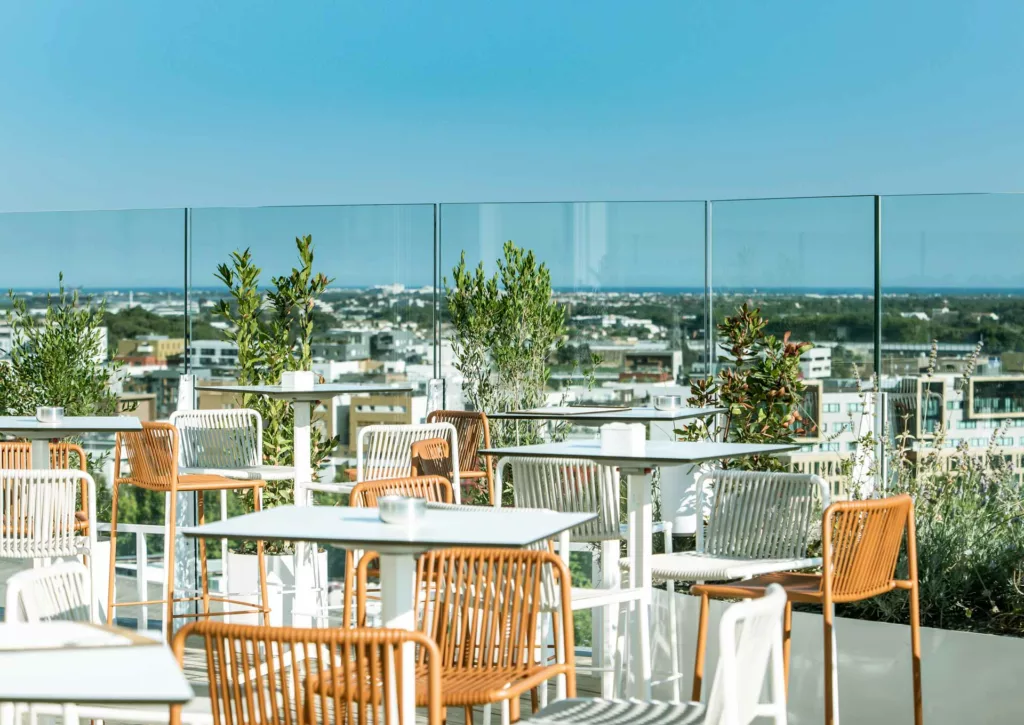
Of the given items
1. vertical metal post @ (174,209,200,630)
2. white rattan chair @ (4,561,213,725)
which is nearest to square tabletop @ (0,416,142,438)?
vertical metal post @ (174,209,200,630)

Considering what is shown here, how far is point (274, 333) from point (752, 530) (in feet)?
13.7

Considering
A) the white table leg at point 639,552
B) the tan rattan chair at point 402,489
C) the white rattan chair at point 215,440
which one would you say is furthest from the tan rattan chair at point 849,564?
the white rattan chair at point 215,440

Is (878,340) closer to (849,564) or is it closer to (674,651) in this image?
(674,651)

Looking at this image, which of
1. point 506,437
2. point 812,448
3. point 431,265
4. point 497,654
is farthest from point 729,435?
point 497,654

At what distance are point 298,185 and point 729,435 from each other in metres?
14.9

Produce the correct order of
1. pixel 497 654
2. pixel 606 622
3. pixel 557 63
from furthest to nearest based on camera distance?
pixel 557 63, pixel 606 622, pixel 497 654

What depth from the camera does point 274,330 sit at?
8.64m

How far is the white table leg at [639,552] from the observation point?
4914mm

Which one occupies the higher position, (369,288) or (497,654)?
(369,288)

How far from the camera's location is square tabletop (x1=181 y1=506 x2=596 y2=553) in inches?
132

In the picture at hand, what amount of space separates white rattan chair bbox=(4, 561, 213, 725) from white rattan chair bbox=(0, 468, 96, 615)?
1900 mm

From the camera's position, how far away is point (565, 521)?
3834 mm

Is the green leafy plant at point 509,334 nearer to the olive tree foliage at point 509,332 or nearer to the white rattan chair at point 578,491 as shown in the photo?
the olive tree foliage at point 509,332

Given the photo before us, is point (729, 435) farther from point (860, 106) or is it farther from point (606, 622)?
point (860, 106)
